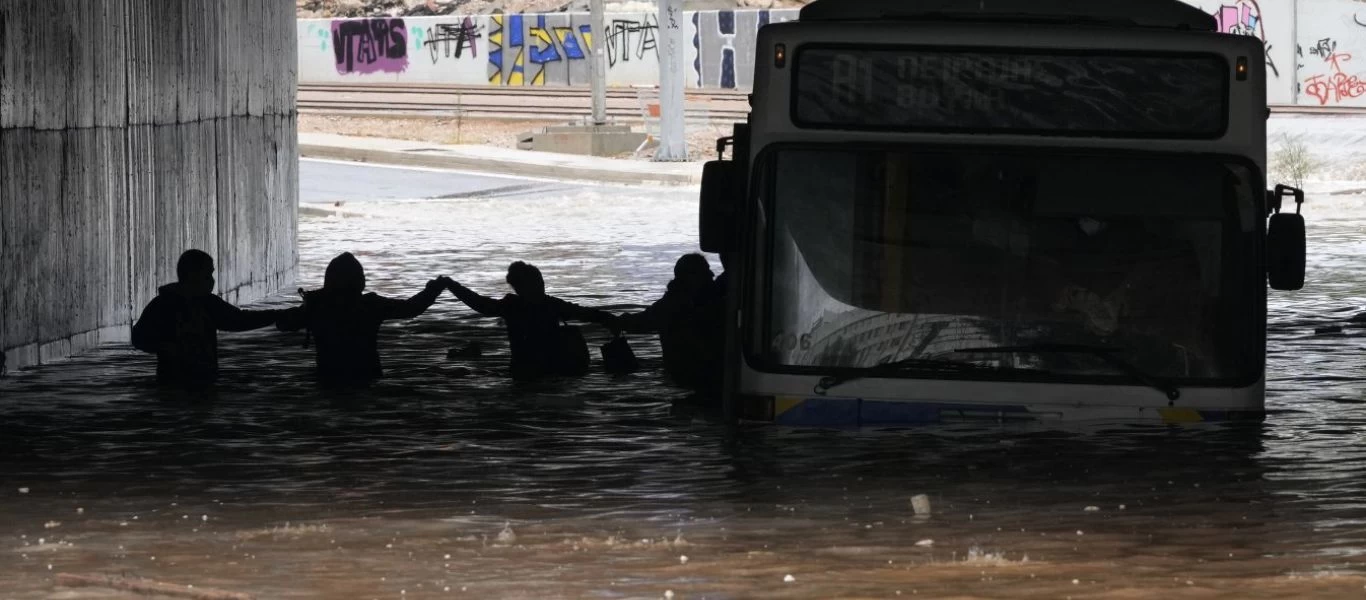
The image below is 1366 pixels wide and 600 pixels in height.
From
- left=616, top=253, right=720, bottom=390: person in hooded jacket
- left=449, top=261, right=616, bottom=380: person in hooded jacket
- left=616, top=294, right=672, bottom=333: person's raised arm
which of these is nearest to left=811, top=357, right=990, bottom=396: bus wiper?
left=616, top=253, right=720, bottom=390: person in hooded jacket

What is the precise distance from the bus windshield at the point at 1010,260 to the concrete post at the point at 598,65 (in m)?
33.7

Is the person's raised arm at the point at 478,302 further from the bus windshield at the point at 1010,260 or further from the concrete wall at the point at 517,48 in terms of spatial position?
the concrete wall at the point at 517,48

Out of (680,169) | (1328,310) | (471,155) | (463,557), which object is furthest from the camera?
(471,155)

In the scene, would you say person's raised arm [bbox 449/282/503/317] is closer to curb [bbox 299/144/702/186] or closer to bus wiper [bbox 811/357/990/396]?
bus wiper [bbox 811/357/990/396]

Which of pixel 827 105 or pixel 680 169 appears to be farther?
pixel 680 169

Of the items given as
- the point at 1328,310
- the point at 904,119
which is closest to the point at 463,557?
the point at 904,119

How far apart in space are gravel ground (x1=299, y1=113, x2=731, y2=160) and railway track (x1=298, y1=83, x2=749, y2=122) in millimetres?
438

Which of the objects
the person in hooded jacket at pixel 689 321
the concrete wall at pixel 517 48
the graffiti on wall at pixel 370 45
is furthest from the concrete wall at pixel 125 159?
the graffiti on wall at pixel 370 45

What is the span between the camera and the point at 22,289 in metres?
15.0

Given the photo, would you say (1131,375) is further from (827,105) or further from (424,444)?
(424,444)

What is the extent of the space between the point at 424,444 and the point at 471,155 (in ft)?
101

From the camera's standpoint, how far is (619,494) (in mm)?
10148

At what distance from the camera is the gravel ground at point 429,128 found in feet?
160

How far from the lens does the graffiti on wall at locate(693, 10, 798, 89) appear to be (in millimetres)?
51812
